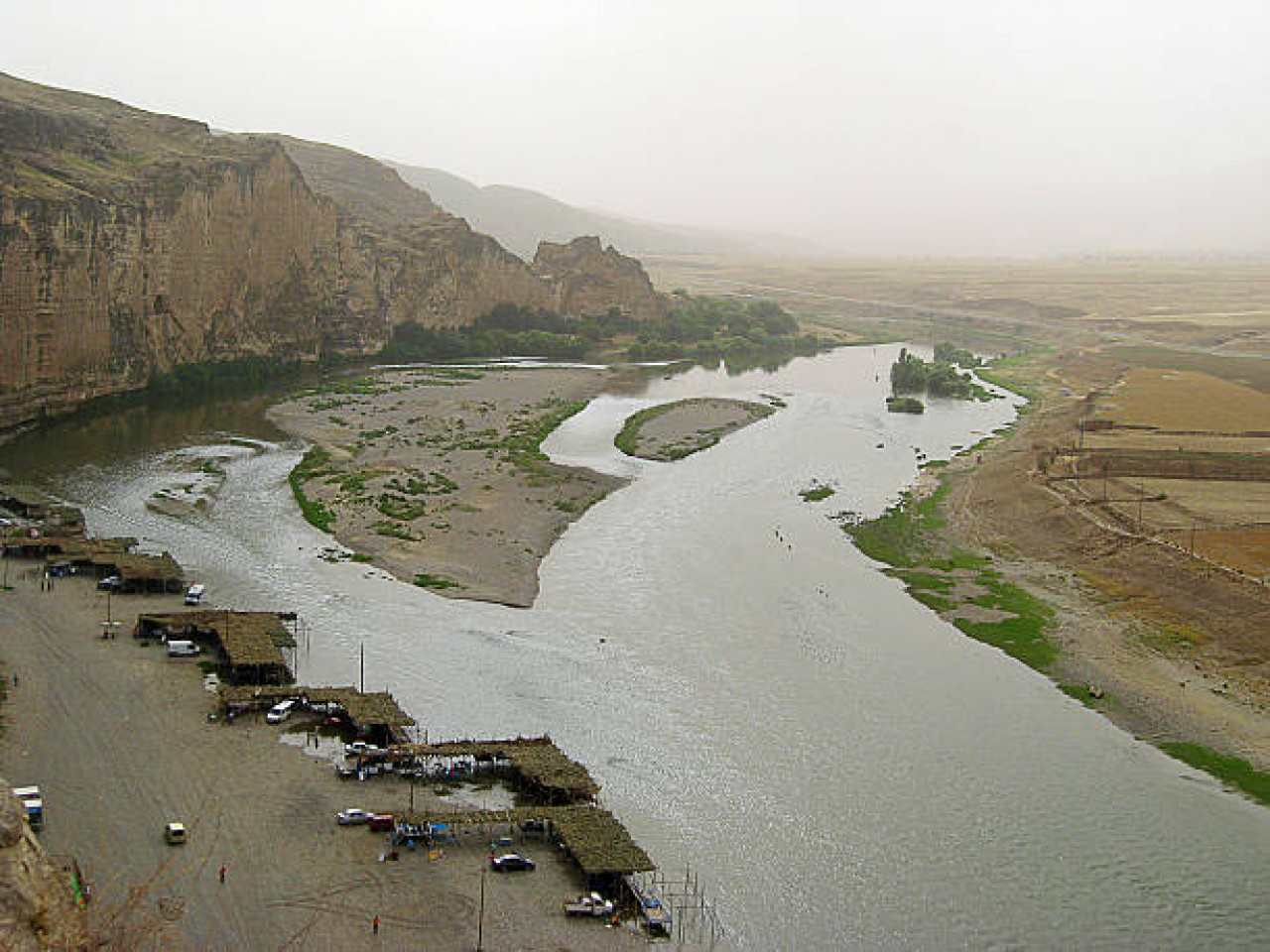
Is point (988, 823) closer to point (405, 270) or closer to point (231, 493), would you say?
point (231, 493)

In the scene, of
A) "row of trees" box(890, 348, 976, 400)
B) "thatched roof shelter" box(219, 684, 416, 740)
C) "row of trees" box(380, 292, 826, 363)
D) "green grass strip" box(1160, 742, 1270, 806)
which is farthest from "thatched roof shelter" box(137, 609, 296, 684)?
"row of trees" box(890, 348, 976, 400)

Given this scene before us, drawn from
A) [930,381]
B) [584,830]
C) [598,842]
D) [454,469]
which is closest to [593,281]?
[930,381]

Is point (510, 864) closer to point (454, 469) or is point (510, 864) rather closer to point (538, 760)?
point (538, 760)

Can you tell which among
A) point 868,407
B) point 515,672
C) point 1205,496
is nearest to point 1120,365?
point 868,407

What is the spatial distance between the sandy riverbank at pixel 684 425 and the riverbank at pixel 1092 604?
13000 millimetres

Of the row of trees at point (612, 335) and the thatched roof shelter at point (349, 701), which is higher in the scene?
the row of trees at point (612, 335)

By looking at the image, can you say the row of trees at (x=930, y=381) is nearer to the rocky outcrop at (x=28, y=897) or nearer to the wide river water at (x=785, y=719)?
the wide river water at (x=785, y=719)

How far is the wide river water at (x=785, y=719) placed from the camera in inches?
803

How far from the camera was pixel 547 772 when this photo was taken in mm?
23125

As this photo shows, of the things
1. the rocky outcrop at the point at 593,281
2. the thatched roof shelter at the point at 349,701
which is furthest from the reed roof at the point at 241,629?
the rocky outcrop at the point at 593,281

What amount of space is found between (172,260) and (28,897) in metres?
54.8

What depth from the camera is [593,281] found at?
108 metres

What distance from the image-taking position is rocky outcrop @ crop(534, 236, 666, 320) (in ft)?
350

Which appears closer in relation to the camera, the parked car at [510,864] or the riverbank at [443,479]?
the parked car at [510,864]
